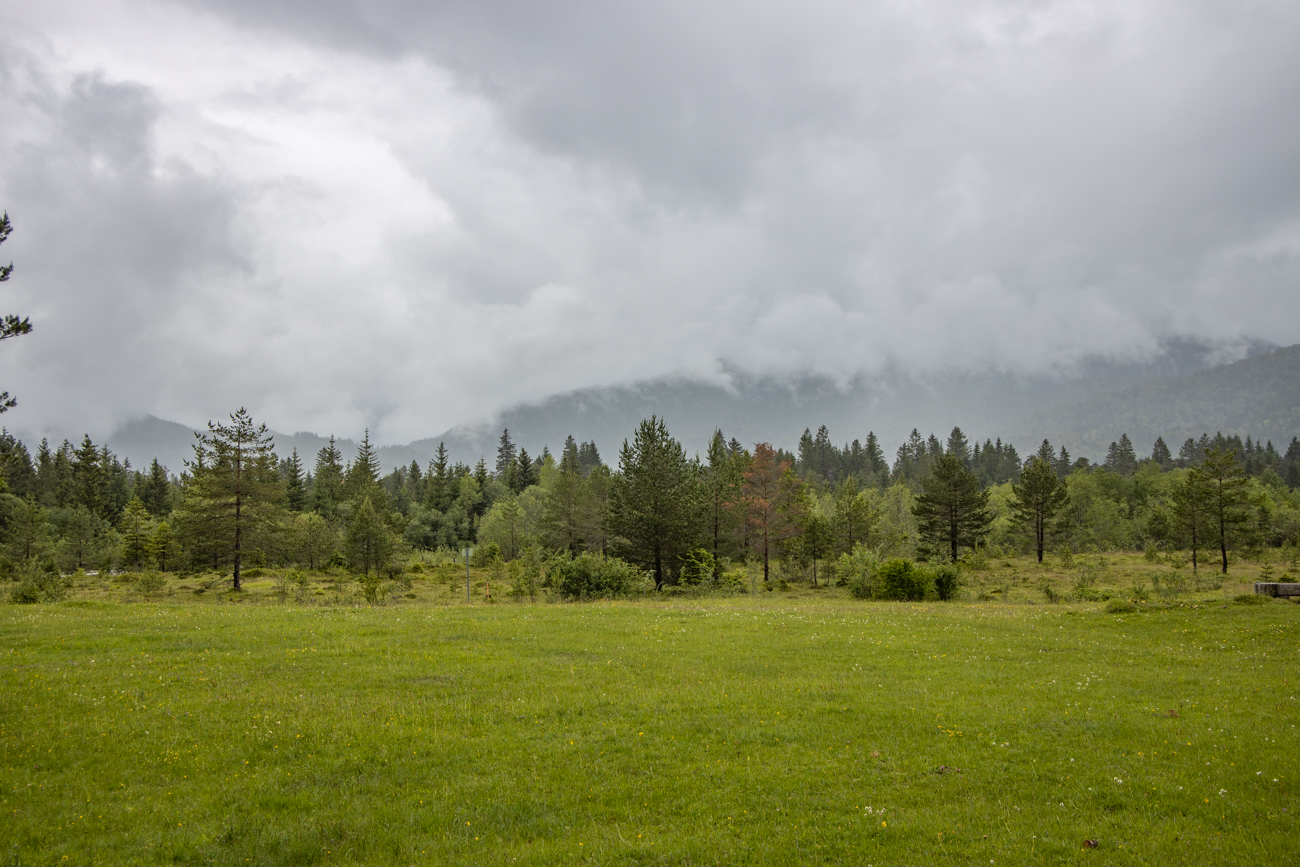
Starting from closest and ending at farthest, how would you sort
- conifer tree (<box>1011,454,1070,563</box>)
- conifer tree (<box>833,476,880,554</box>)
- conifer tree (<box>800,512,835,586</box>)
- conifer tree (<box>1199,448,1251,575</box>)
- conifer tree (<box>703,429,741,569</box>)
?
1. conifer tree (<box>1199,448,1251,575</box>)
2. conifer tree (<box>800,512,835,586</box>)
3. conifer tree (<box>703,429,741,569</box>)
4. conifer tree (<box>833,476,880,554</box>)
5. conifer tree (<box>1011,454,1070,563</box>)

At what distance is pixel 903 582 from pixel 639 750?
33.4m

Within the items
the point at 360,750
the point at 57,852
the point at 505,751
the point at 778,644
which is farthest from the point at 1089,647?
the point at 57,852

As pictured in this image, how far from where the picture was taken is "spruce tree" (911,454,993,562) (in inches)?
2594

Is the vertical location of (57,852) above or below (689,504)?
below

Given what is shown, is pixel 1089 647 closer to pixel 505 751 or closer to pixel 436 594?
pixel 505 751

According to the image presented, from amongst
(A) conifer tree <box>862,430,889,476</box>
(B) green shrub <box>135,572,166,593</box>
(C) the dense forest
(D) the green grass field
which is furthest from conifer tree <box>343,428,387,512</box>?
(A) conifer tree <box>862,430,889,476</box>

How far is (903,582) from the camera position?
1567 inches

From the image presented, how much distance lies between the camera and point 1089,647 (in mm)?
19781

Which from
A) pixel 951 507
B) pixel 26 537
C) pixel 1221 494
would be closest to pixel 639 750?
pixel 951 507

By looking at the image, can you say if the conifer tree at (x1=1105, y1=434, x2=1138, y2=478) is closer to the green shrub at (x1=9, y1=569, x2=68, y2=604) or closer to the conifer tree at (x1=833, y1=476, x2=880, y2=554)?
the conifer tree at (x1=833, y1=476, x2=880, y2=554)

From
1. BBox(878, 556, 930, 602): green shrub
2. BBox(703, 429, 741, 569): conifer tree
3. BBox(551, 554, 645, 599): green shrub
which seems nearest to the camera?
BBox(878, 556, 930, 602): green shrub

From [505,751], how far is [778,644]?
11.7 meters

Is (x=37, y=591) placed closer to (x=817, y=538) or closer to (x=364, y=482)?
(x=817, y=538)

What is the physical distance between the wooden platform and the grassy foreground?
33.8ft
